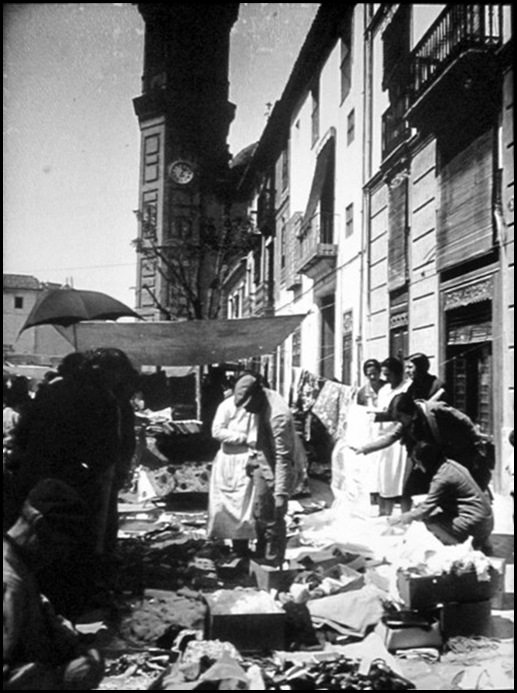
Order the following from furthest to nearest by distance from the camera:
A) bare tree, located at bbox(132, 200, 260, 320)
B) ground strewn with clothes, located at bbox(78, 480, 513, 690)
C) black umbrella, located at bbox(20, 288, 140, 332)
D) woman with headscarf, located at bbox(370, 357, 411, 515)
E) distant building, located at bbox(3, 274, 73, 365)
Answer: woman with headscarf, located at bbox(370, 357, 411, 515) → bare tree, located at bbox(132, 200, 260, 320) → black umbrella, located at bbox(20, 288, 140, 332) → distant building, located at bbox(3, 274, 73, 365) → ground strewn with clothes, located at bbox(78, 480, 513, 690)

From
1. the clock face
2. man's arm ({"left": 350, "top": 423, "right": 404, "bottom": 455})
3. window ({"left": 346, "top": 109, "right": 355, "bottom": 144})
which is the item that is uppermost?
window ({"left": 346, "top": 109, "right": 355, "bottom": 144})

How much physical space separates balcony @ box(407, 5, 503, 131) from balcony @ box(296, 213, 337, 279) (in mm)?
1155

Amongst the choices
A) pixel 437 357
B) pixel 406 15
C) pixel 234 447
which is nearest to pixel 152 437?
pixel 234 447

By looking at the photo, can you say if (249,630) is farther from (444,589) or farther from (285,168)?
(285,168)

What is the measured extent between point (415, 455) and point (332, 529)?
1.55 meters

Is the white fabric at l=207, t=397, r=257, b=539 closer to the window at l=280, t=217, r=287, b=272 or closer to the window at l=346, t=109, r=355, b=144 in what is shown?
the window at l=280, t=217, r=287, b=272

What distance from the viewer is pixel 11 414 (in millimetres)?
4113

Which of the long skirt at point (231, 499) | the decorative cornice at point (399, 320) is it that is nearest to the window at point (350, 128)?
the decorative cornice at point (399, 320)

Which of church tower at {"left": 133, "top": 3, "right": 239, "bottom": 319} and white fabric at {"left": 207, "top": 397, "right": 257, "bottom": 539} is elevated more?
church tower at {"left": 133, "top": 3, "right": 239, "bottom": 319}

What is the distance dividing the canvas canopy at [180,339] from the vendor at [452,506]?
1355mm

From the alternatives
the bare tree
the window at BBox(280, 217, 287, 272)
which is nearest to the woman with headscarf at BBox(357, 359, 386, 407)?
the bare tree

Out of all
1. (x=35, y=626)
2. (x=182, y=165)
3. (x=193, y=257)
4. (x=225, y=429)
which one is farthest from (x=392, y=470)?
(x=35, y=626)

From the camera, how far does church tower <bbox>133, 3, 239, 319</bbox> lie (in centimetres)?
405

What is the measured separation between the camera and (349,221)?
17.3 ft
